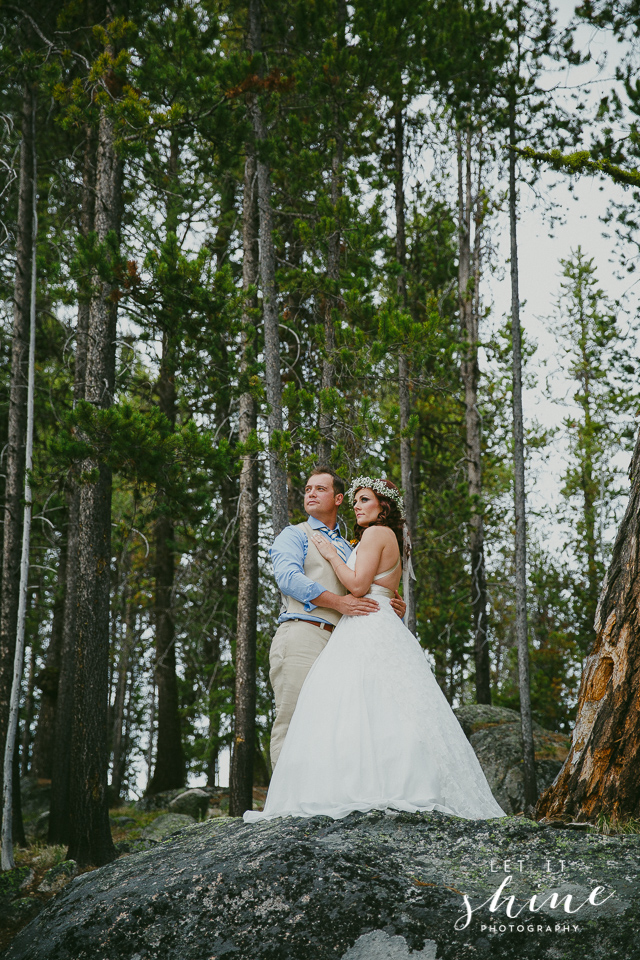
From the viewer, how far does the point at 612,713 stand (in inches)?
147

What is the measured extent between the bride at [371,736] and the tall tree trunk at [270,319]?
3.94 metres

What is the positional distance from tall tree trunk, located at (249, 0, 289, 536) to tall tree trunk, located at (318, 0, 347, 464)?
2.34ft

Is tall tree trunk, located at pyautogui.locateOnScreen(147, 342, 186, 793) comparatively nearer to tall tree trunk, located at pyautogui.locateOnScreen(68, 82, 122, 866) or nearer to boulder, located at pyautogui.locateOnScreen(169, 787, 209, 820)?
boulder, located at pyautogui.locateOnScreen(169, 787, 209, 820)

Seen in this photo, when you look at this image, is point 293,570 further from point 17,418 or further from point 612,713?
point 17,418

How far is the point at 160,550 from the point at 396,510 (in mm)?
9983

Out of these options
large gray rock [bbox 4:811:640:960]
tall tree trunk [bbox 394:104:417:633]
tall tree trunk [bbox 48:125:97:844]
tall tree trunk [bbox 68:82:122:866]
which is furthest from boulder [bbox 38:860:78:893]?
tall tree trunk [bbox 394:104:417:633]

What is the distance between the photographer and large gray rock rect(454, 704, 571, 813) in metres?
10.2

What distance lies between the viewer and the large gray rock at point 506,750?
10172mm

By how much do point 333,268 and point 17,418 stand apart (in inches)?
212

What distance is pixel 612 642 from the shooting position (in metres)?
3.87

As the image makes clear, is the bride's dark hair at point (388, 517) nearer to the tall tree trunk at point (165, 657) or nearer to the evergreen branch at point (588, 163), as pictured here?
the evergreen branch at point (588, 163)

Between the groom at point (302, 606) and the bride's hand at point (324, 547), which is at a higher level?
the bride's hand at point (324, 547)

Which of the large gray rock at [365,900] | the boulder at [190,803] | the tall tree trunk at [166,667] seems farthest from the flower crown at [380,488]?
the boulder at [190,803]

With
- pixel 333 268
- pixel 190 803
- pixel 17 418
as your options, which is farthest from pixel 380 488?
pixel 190 803
